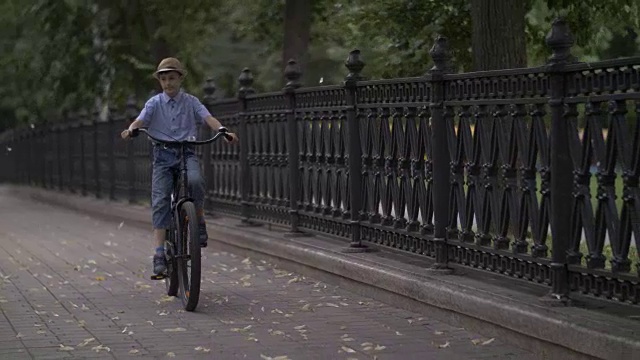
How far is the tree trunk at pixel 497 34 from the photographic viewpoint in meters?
11.8

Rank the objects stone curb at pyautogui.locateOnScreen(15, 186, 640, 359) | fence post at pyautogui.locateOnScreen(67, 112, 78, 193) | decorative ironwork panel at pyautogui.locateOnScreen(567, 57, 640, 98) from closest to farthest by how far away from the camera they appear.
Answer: stone curb at pyautogui.locateOnScreen(15, 186, 640, 359) → decorative ironwork panel at pyautogui.locateOnScreen(567, 57, 640, 98) → fence post at pyautogui.locateOnScreen(67, 112, 78, 193)

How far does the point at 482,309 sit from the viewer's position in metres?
8.19

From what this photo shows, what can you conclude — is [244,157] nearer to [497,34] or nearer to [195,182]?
[497,34]

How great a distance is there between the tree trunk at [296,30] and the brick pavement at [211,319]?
6.30 m

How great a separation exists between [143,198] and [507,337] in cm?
1320

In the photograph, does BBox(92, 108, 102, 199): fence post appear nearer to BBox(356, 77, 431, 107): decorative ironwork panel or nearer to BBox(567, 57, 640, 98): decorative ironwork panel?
BBox(356, 77, 431, 107): decorative ironwork panel

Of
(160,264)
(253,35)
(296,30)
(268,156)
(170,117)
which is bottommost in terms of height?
(160,264)

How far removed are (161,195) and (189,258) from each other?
0.77m

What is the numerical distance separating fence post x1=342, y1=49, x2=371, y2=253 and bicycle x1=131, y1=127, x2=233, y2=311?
4.37 ft

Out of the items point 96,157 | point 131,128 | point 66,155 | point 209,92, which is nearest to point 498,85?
point 131,128

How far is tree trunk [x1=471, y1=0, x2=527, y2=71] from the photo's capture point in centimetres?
1177

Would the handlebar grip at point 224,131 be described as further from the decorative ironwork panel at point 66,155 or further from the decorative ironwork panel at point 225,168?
the decorative ironwork panel at point 66,155

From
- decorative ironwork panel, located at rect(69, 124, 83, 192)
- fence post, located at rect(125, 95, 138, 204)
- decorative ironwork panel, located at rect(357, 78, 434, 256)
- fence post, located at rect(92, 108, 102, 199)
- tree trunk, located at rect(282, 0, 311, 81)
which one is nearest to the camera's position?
decorative ironwork panel, located at rect(357, 78, 434, 256)

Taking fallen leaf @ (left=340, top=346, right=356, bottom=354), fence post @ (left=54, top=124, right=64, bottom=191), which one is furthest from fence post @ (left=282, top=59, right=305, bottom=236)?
fence post @ (left=54, top=124, right=64, bottom=191)
